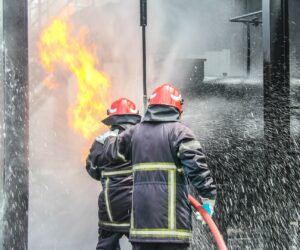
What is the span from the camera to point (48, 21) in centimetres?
905

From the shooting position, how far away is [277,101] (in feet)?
15.7

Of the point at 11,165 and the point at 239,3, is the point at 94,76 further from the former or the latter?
the point at 11,165

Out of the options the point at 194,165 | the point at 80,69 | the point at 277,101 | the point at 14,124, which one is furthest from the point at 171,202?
the point at 80,69

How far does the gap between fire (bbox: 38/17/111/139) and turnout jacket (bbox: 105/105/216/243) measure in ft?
14.2

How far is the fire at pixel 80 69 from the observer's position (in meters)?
8.06

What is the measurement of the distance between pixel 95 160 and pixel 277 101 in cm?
167

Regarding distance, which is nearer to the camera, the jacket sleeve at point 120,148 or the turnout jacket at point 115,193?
the jacket sleeve at point 120,148

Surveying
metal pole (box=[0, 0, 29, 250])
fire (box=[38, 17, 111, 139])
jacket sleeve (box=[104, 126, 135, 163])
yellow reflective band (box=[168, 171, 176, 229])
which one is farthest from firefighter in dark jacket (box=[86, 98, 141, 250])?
fire (box=[38, 17, 111, 139])

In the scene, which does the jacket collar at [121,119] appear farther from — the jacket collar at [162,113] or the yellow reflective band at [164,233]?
the yellow reflective band at [164,233]

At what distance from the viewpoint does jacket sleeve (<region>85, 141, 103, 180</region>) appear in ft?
13.9

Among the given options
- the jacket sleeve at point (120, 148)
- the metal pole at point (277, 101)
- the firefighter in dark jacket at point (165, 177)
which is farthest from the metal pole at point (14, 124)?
the metal pole at point (277, 101)

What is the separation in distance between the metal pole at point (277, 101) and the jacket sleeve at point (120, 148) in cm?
148

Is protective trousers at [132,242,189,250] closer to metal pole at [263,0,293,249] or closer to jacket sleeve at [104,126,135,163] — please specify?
jacket sleeve at [104,126,135,163]

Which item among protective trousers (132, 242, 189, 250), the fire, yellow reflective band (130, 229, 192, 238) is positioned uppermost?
the fire
